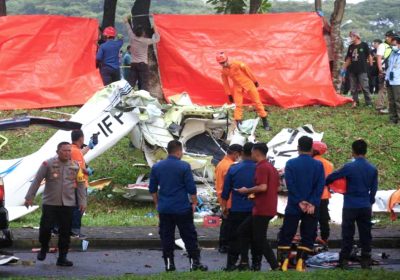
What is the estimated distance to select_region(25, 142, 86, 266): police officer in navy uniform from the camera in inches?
510

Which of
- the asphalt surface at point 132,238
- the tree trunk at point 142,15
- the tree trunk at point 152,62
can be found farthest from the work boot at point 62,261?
the tree trunk at point 142,15

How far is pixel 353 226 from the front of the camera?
1243cm

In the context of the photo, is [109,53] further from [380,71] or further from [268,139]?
[380,71]

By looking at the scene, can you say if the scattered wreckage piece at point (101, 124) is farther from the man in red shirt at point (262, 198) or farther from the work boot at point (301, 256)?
the work boot at point (301, 256)

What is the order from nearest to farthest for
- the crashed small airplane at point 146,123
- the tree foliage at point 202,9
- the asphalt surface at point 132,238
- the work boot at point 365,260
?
the work boot at point 365,260 < the asphalt surface at point 132,238 < the crashed small airplane at point 146,123 < the tree foliage at point 202,9

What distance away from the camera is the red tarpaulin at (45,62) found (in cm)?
2253

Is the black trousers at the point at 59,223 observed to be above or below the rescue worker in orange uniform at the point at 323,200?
below

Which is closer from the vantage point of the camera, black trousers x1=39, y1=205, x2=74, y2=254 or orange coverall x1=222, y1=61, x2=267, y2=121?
black trousers x1=39, y1=205, x2=74, y2=254

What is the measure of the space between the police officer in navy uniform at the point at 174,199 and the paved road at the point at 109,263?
63cm

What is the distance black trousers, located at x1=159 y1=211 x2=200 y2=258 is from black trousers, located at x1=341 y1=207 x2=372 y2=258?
1.78m

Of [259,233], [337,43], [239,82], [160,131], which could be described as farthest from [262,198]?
[337,43]

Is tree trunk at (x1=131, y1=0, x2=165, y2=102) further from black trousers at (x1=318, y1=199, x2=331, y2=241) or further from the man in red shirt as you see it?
the man in red shirt

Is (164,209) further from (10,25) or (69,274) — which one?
(10,25)

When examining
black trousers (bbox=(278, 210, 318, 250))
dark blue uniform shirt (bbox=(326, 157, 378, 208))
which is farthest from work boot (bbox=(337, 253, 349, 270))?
dark blue uniform shirt (bbox=(326, 157, 378, 208))
